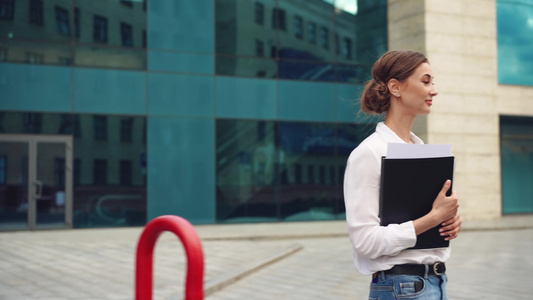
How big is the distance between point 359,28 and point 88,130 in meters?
9.60

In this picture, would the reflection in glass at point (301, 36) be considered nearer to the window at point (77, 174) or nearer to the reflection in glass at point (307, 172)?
the reflection in glass at point (307, 172)

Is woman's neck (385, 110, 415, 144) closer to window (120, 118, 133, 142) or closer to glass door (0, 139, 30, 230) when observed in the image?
glass door (0, 139, 30, 230)

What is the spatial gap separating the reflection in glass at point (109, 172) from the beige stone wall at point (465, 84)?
30.0 ft

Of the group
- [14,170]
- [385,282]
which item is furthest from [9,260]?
[385,282]

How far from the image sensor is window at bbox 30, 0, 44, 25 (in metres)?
17.6

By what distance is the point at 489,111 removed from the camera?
70.8 feet

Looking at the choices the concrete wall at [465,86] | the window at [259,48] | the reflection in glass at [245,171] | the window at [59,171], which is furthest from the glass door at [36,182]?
the concrete wall at [465,86]

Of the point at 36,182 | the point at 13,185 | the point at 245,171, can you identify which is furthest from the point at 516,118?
the point at 13,185

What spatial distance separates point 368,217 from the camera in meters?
2.38

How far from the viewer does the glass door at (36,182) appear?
17.0 metres

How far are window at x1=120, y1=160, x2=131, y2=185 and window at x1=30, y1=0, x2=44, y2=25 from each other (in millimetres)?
4506

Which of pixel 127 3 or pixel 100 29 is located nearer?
pixel 100 29

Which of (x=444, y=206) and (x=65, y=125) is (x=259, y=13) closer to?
(x=65, y=125)

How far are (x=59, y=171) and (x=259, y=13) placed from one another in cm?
783
